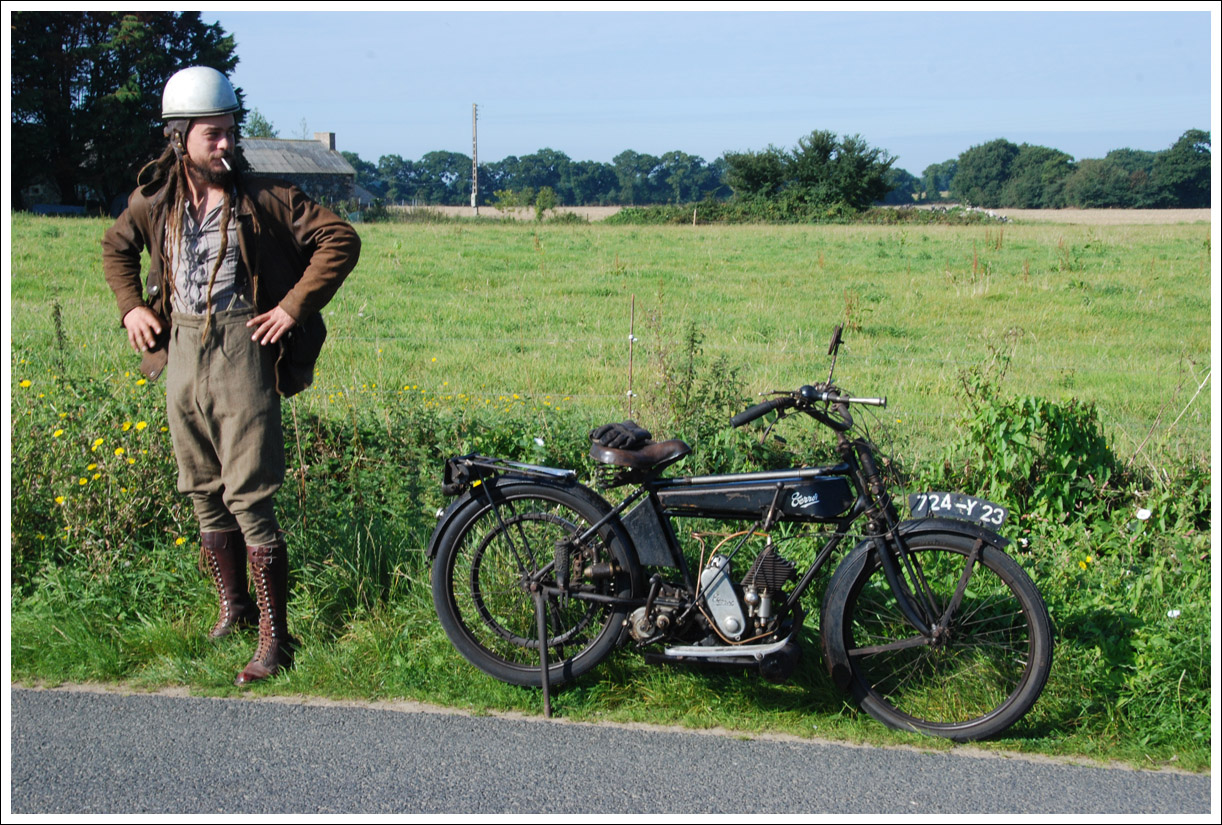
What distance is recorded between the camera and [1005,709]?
3779 millimetres

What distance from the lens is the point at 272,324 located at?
160 inches

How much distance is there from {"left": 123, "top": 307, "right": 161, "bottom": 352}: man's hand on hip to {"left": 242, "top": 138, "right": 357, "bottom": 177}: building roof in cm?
6656

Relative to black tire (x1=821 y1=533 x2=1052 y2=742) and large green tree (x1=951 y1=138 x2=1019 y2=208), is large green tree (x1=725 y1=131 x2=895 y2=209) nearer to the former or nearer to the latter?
large green tree (x1=951 y1=138 x2=1019 y2=208)

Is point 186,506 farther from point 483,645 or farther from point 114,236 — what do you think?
point 483,645

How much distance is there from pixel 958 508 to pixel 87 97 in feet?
173

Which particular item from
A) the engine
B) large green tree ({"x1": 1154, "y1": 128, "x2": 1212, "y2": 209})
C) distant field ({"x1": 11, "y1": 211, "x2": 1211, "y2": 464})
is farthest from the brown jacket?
large green tree ({"x1": 1154, "y1": 128, "x2": 1212, "y2": 209})

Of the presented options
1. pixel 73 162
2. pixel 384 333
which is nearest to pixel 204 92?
pixel 384 333

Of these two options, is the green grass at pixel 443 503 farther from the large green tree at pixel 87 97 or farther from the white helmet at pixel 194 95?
the large green tree at pixel 87 97

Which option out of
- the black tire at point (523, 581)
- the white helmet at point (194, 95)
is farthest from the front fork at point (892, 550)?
the white helmet at point (194, 95)

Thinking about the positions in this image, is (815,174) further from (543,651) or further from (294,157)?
(543,651)

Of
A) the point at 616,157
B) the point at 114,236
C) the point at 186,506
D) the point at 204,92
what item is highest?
the point at 616,157

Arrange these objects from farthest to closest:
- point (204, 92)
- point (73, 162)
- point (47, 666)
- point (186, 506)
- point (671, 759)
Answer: point (73, 162)
point (186, 506)
point (47, 666)
point (204, 92)
point (671, 759)

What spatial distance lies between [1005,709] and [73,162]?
52.7m

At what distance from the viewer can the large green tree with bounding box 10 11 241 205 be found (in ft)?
151
